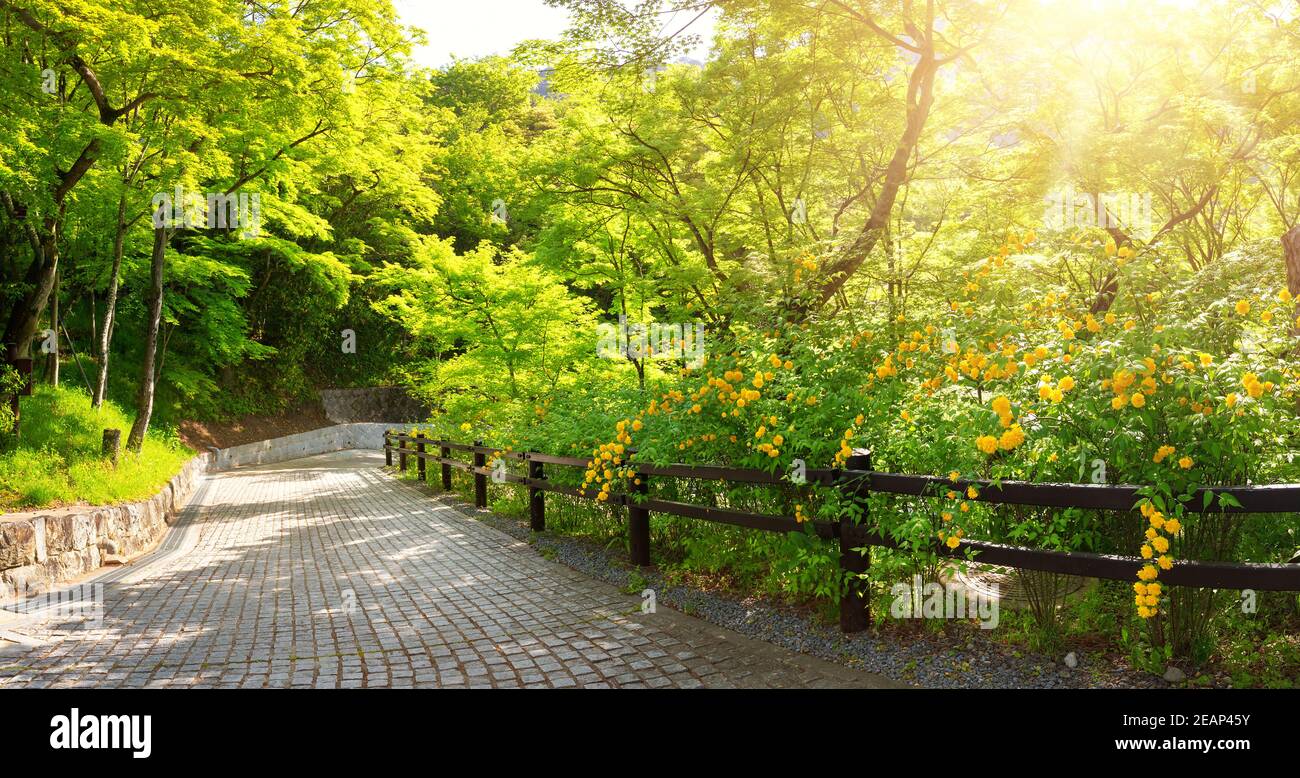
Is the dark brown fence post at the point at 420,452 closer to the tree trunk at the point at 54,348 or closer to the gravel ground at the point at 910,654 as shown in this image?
the tree trunk at the point at 54,348

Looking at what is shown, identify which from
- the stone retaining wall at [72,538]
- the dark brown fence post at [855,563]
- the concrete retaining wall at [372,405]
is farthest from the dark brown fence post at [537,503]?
the concrete retaining wall at [372,405]

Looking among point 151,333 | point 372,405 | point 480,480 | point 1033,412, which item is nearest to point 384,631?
point 1033,412

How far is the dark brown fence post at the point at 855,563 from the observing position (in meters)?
4.35

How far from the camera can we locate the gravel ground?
11.4 ft

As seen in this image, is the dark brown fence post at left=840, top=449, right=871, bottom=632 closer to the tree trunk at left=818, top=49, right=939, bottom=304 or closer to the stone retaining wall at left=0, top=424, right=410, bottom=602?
the tree trunk at left=818, top=49, right=939, bottom=304

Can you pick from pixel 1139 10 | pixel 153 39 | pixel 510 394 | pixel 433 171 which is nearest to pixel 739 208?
pixel 510 394

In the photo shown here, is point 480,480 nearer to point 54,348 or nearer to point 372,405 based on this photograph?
point 54,348

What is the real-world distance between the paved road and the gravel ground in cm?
15

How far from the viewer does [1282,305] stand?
331 cm

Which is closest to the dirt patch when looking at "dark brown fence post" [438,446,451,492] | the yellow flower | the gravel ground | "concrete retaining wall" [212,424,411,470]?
"concrete retaining wall" [212,424,411,470]

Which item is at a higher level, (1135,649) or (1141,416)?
(1141,416)

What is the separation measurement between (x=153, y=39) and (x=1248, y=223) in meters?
24.1

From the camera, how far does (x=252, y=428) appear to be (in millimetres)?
28859

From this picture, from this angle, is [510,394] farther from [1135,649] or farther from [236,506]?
[1135,649]
